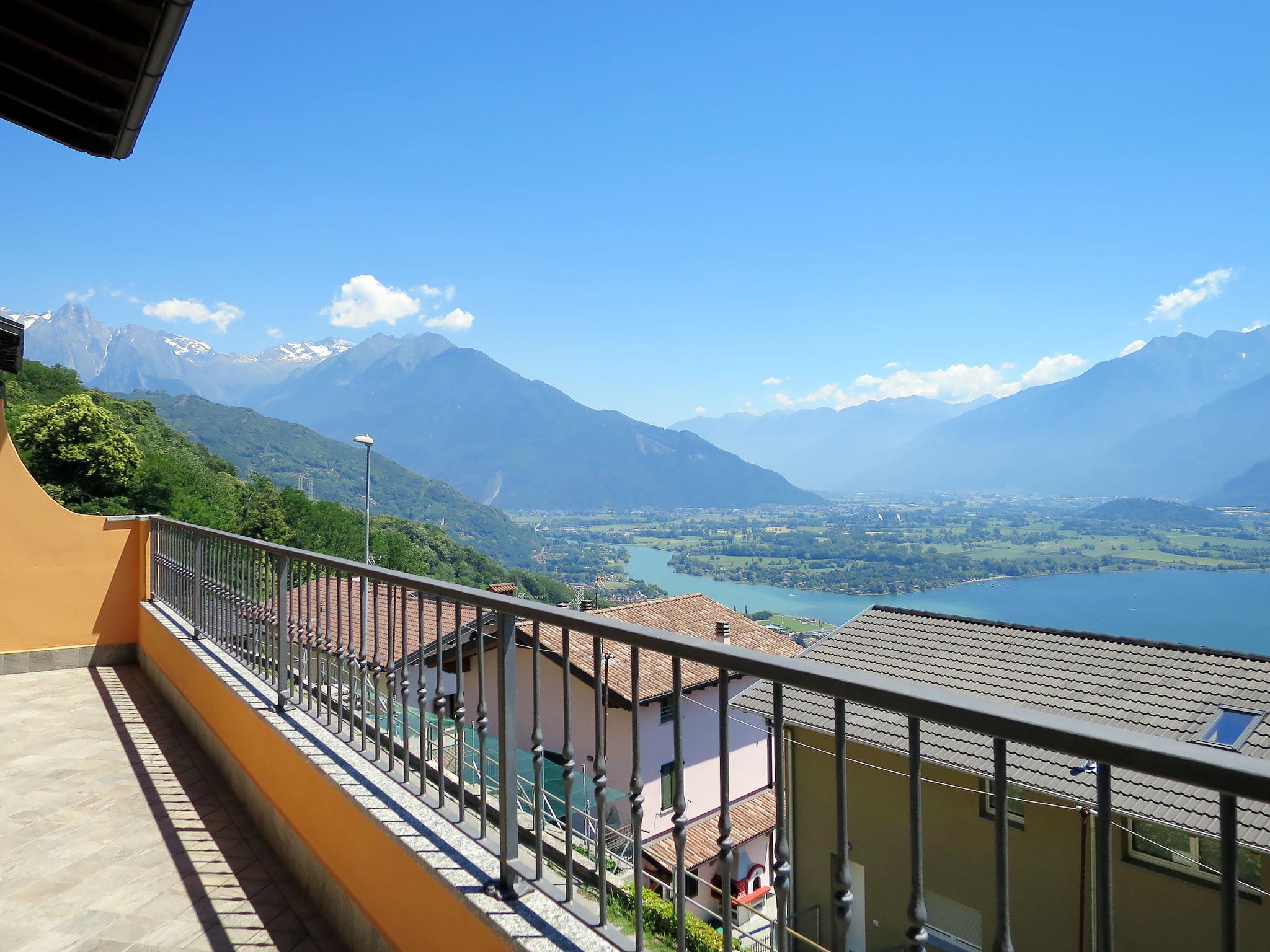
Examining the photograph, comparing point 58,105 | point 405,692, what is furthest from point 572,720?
point 58,105

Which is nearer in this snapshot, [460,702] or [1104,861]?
[1104,861]

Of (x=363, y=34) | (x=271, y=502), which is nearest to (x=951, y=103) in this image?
(x=363, y=34)

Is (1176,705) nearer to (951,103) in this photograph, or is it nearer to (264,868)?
(264,868)

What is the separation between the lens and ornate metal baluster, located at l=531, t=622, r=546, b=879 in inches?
73.9

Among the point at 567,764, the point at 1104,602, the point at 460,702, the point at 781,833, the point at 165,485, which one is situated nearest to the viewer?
the point at 781,833

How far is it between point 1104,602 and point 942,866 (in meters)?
78.2

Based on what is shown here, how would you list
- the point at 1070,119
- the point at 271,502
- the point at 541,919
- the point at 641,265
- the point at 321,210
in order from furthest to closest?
1. the point at 641,265
2. the point at 1070,119
3. the point at 321,210
4. the point at 271,502
5. the point at 541,919

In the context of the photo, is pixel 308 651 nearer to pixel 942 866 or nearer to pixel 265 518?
pixel 942 866

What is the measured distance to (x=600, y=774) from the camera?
65.8 inches

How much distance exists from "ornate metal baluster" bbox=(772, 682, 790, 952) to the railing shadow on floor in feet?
6.54

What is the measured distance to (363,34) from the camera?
14.5 m

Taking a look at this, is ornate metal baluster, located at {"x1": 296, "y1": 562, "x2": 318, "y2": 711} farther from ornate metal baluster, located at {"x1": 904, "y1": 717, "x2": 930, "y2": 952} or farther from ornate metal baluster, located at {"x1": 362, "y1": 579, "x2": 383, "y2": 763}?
ornate metal baluster, located at {"x1": 904, "y1": 717, "x2": 930, "y2": 952}

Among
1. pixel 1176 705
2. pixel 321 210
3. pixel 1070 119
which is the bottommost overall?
pixel 1176 705

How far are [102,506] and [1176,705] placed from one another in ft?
110
